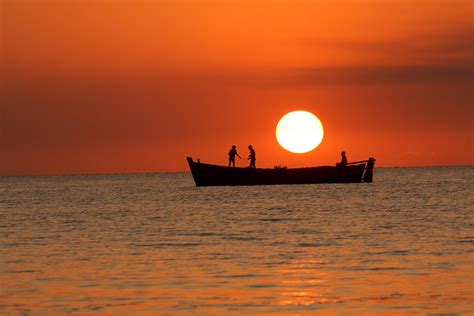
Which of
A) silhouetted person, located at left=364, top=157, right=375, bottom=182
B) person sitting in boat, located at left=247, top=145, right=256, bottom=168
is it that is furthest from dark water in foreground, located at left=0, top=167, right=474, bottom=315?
silhouetted person, located at left=364, top=157, right=375, bottom=182

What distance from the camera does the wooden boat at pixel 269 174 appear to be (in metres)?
71.6

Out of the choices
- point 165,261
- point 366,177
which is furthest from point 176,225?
point 366,177

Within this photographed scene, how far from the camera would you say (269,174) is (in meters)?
72.1

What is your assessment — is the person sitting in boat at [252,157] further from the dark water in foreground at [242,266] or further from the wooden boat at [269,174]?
the dark water in foreground at [242,266]

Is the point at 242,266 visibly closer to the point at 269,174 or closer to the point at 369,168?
the point at 269,174

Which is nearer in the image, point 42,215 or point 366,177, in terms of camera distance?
point 42,215

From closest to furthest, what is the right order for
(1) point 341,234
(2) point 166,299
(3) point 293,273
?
(2) point 166,299
(3) point 293,273
(1) point 341,234

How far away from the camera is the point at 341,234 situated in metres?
29.5

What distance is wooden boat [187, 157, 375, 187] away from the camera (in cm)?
7162

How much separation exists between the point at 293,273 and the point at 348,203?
1243 inches

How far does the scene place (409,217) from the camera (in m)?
37.7

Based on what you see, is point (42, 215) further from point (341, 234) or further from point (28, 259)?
point (28, 259)

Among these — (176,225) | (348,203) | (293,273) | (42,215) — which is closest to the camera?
(293,273)

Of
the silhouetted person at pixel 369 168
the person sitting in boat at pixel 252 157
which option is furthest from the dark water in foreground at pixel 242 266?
the silhouetted person at pixel 369 168
